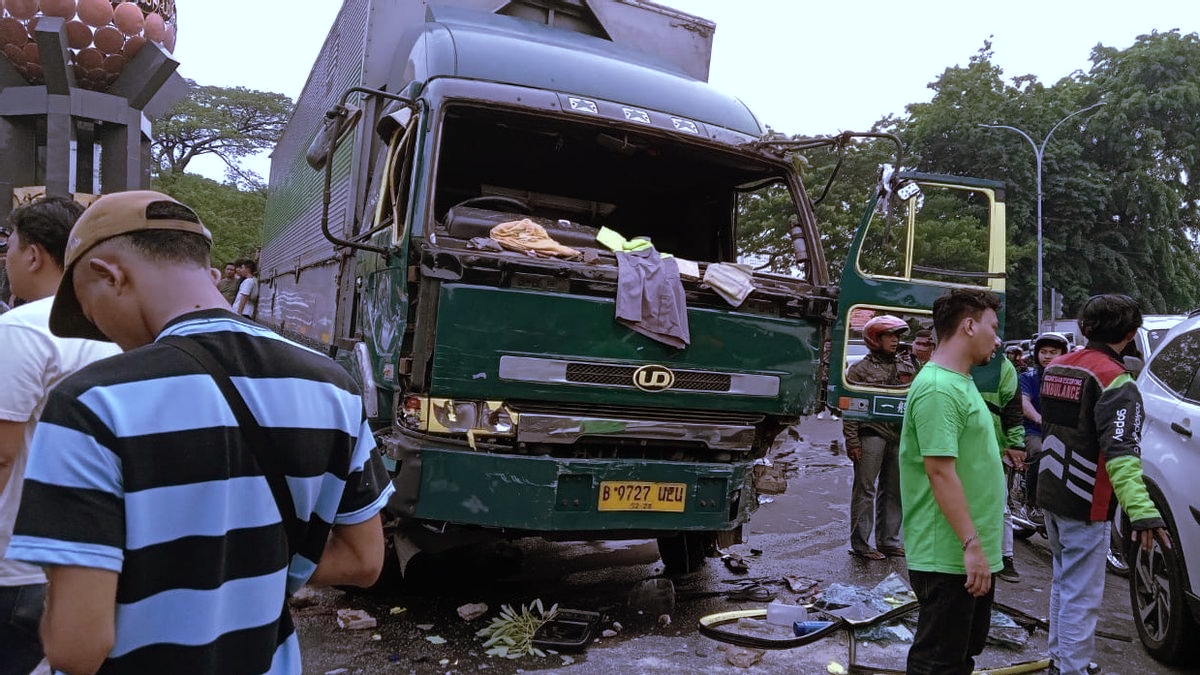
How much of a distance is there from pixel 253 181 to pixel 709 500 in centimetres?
3474

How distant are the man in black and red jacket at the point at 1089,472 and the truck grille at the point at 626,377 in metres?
1.56

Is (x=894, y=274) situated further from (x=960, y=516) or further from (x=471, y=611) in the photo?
(x=471, y=611)

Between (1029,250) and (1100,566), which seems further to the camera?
(1029,250)

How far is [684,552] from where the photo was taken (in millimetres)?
5520

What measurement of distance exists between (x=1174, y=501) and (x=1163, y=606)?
0.59 metres

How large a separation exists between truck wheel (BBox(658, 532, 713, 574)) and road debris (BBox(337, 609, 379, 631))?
191cm

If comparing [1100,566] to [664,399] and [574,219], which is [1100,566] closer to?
[664,399]

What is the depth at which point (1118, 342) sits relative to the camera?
12.2 feet

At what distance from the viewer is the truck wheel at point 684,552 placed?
5.43 m

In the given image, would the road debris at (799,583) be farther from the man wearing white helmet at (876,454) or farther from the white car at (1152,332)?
the white car at (1152,332)

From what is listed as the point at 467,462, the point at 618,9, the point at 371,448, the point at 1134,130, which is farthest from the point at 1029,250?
the point at 371,448

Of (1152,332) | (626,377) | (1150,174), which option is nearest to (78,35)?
(626,377)

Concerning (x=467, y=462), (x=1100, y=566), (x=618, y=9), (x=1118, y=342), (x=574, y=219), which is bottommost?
(x=1100, y=566)

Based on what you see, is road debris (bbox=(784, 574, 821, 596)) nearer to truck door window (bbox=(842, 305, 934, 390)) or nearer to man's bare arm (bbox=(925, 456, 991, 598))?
truck door window (bbox=(842, 305, 934, 390))
